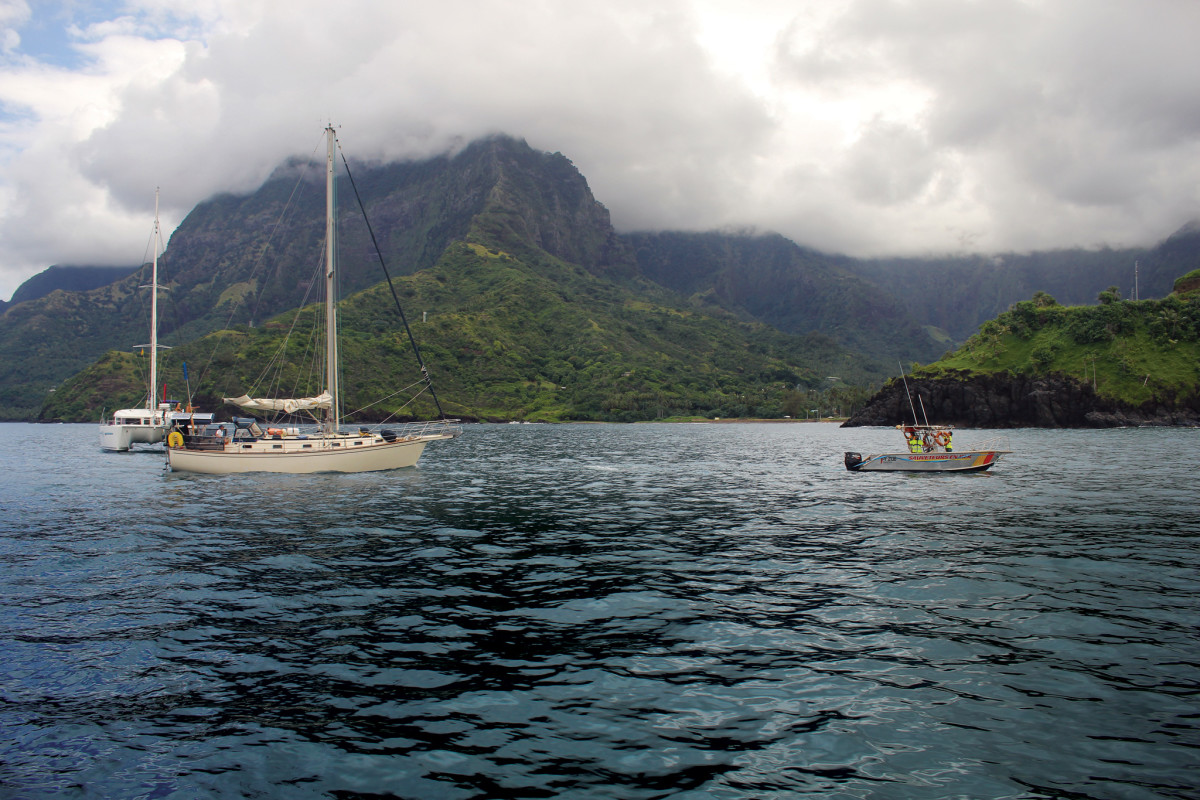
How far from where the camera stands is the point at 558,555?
2206 cm

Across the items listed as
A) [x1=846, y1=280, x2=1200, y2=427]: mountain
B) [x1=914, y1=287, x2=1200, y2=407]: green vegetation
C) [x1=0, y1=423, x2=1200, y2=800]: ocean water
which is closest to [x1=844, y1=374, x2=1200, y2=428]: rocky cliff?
[x1=846, y1=280, x2=1200, y2=427]: mountain

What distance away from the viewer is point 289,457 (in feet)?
153

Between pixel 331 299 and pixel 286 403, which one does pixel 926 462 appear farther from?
pixel 286 403

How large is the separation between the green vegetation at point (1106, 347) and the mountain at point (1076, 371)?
0.69 ft

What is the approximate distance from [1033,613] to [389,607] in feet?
50.5

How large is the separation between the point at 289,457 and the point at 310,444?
1650 mm

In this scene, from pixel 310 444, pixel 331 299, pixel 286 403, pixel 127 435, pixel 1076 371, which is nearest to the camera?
pixel 310 444

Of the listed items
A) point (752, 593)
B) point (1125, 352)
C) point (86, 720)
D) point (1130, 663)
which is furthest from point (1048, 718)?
point (1125, 352)

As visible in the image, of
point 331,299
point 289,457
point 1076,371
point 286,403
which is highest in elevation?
point 1076,371

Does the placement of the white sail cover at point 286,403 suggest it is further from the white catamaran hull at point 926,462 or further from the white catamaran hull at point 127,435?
the white catamaran hull at point 127,435

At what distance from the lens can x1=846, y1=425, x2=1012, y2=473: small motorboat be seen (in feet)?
167

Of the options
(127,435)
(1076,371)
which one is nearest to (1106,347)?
(1076,371)

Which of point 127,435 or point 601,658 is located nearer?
point 601,658

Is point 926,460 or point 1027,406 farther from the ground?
point 1027,406
